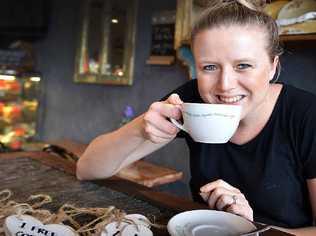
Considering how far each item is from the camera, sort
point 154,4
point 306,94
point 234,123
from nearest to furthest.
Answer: point 234,123 → point 306,94 → point 154,4

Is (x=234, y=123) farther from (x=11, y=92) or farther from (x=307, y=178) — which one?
(x=11, y=92)

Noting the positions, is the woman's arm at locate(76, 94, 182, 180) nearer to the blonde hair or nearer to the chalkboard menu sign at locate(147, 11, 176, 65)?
the blonde hair

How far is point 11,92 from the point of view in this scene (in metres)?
3.52

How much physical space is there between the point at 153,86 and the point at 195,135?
72.7 inches

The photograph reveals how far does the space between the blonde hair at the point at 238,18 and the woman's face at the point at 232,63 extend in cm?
2

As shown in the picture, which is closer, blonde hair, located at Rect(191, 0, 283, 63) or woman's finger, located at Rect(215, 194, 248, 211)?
woman's finger, located at Rect(215, 194, 248, 211)

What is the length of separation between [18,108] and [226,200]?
3.23 meters

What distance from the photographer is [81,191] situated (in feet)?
2.89

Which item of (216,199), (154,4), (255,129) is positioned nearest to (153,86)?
(154,4)

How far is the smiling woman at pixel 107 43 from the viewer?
268cm

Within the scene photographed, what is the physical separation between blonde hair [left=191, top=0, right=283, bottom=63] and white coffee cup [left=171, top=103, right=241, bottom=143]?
0.28m

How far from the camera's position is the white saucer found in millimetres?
586

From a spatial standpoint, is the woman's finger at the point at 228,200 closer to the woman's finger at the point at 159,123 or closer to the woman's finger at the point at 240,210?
the woman's finger at the point at 240,210

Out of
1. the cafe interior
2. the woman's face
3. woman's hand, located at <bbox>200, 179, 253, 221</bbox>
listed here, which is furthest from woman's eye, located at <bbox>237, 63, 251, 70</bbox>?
the cafe interior
